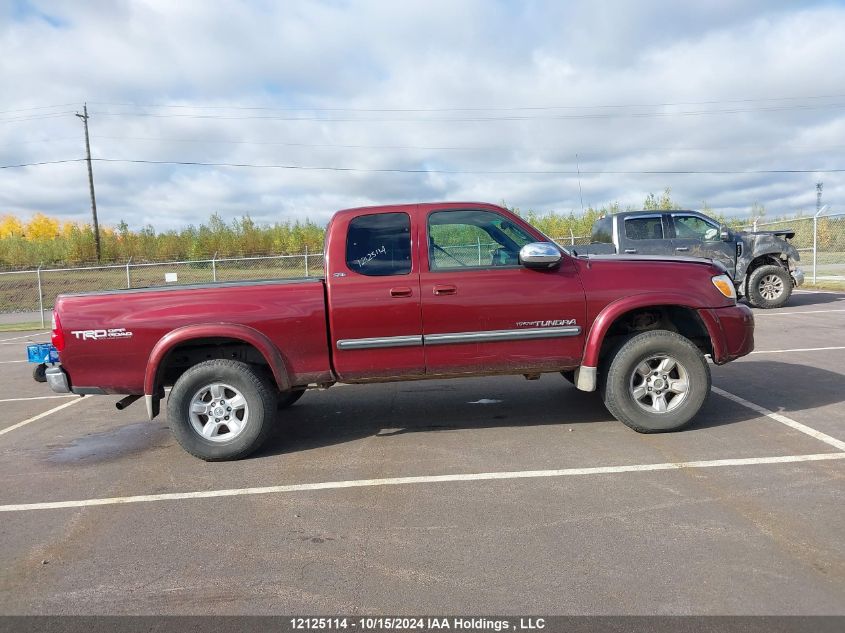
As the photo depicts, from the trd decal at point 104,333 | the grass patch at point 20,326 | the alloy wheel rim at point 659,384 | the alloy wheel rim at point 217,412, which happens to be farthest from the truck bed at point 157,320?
the grass patch at point 20,326

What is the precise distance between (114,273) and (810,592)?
103 feet

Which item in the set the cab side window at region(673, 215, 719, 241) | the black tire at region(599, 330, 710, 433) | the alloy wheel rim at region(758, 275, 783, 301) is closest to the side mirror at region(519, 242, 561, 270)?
the black tire at region(599, 330, 710, 433)

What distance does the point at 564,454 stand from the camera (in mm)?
4707

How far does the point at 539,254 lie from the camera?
15.9 ft

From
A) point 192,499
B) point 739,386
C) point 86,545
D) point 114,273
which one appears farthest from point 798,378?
point 114,273

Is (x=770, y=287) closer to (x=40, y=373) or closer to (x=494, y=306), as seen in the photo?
(x=494, y=306)

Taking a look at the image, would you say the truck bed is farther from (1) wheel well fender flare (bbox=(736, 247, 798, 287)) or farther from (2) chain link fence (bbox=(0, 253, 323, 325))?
(2) chain link fence (bbox=(0, 253, 323, 325))

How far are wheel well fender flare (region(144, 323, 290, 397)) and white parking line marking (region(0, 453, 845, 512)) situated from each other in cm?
94

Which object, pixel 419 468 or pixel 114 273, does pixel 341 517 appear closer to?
pixel 419 468

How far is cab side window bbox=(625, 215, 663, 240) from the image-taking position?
493 inches

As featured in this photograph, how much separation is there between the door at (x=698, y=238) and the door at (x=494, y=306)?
852 centimetres

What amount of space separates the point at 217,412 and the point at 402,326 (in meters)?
1.65

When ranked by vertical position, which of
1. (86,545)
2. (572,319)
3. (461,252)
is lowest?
(86,545)

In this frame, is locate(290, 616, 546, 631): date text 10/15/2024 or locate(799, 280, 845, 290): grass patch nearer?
locate(290, 616, 546, 631): date text 10/15/2024
